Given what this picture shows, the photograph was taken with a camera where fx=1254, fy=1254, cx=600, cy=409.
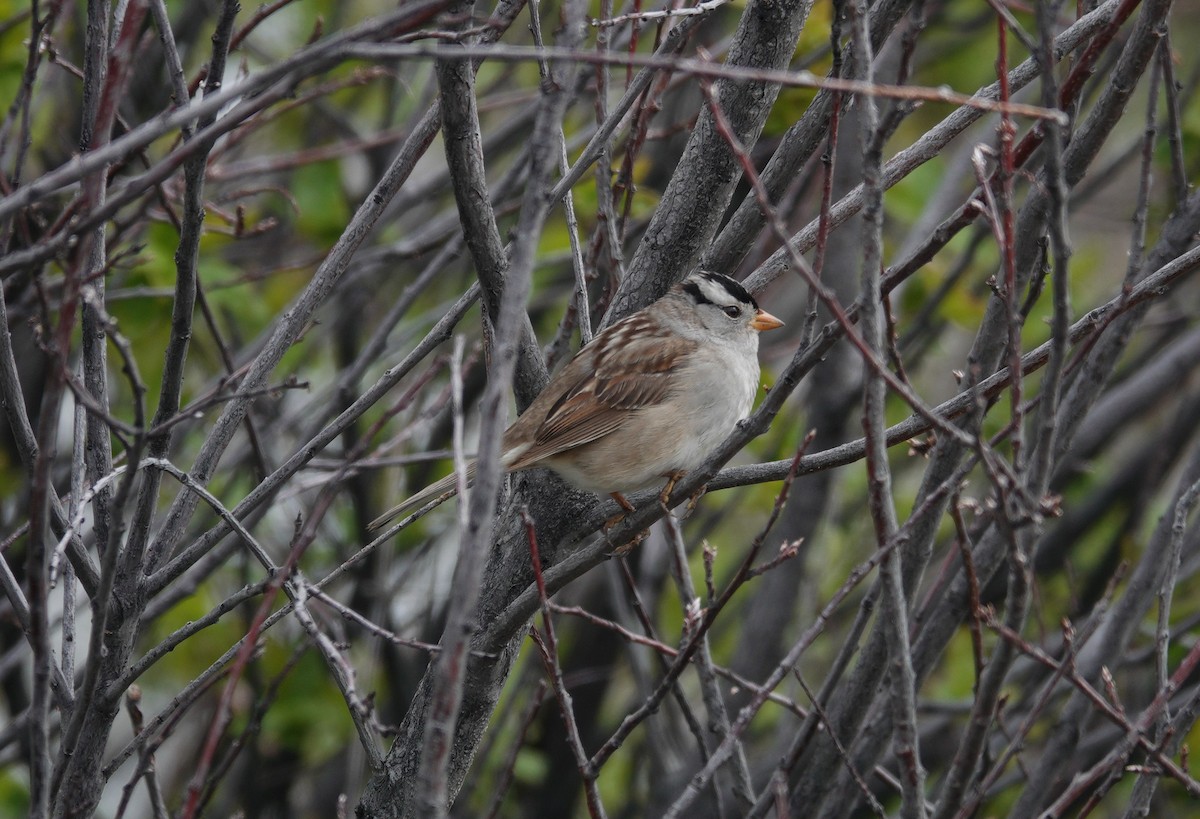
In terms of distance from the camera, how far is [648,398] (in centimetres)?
448

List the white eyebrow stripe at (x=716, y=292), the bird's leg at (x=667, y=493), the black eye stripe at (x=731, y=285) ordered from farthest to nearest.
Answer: the white eyebrow stripe at (x=716, y=292), the black eye stripe at (x=731, y=285), the bird's leg at (x=667, y=493)

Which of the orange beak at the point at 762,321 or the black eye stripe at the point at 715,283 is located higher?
the black eye stripe at the point at 715,283

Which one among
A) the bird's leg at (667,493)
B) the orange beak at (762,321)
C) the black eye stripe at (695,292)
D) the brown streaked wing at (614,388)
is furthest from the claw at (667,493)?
the orange beak at (762,321)

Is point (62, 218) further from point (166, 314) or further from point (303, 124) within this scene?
point (303, 124)

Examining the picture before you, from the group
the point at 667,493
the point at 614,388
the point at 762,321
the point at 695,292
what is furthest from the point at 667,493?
the point at 762,321

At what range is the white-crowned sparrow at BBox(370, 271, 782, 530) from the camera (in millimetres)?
4066

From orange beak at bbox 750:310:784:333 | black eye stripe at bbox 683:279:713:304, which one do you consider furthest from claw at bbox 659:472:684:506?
orange beak at bbox 750:310:784:333

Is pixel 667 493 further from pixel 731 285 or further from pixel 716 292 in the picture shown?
pixel 716 292

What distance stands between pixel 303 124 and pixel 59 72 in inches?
73.0

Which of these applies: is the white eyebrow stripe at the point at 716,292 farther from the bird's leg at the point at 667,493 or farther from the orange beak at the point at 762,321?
the bird's leg at the point at 667,493

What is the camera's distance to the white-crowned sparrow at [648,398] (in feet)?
13.3

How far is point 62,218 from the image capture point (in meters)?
2.86

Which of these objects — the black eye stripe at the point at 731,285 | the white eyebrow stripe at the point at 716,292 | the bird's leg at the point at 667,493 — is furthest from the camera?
the white eyebrow stripe at the point at 716,292

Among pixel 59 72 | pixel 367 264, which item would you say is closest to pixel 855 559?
pixel 367 264
